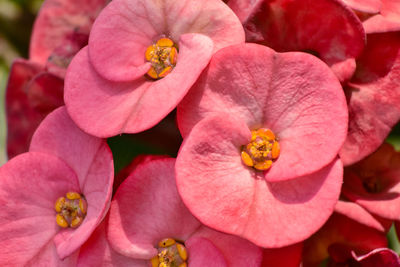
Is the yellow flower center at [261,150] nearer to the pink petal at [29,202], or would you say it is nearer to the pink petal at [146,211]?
the pink petal at [146,211]

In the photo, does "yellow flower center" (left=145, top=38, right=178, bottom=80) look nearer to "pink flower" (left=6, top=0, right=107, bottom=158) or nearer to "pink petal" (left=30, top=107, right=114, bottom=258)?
"pink petal" (left=30, top=107, right=114, bottom=258)

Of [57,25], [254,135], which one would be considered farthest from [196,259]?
[57,25]

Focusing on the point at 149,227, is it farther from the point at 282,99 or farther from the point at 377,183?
the point at 377,183

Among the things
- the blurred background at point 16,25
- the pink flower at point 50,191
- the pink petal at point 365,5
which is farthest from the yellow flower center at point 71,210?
the blurred background at point 16,25

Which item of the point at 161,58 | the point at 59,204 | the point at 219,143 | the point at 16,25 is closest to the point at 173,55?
the point at 161,58

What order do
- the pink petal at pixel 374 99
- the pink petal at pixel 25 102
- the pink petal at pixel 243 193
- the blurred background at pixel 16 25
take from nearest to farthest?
the pink petal at pixel 243 193
the pink petal at pixel 374 99
the pink petal at pixel 25 102
the blurred background at pixel 16 25
